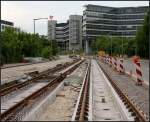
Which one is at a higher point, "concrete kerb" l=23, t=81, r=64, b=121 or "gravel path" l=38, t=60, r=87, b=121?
"concrete kerb" l=23, t=81, r=64, b=121

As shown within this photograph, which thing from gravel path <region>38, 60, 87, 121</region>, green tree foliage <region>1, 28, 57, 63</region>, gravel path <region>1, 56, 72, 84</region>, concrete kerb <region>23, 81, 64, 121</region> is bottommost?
gravel path <region>1, 56, 72, 84</region>

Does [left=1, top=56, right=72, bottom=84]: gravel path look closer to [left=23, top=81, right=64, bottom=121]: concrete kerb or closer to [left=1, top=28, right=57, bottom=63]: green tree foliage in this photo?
[left=23, top=81, right=64, bottom=121]: concrete kerb

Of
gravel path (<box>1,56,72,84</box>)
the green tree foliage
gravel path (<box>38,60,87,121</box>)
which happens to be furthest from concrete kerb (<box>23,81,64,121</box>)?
the green tree foliage

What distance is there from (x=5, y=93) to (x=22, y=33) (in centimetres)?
→ 6846

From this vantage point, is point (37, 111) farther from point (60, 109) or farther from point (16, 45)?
point (16, 45)

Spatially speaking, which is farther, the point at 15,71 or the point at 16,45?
the point at 16,45

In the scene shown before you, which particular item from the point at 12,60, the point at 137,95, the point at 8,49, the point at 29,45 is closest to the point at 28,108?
the point at 137,95

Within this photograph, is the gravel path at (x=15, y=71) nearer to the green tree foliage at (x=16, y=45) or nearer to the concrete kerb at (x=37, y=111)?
the concrete kerb at (x=37, y=111)

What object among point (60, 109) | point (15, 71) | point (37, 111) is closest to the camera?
point (37, 111)

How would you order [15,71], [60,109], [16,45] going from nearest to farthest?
[60,109], [15,71], [16,45]

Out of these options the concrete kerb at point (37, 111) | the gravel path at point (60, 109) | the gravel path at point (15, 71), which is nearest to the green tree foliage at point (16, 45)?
the gravel path at point (15, 71)

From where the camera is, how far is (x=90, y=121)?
37.2ft

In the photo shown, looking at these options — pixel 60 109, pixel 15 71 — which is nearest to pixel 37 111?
pixel 60 109

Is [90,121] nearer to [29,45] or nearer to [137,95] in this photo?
[137,95]
